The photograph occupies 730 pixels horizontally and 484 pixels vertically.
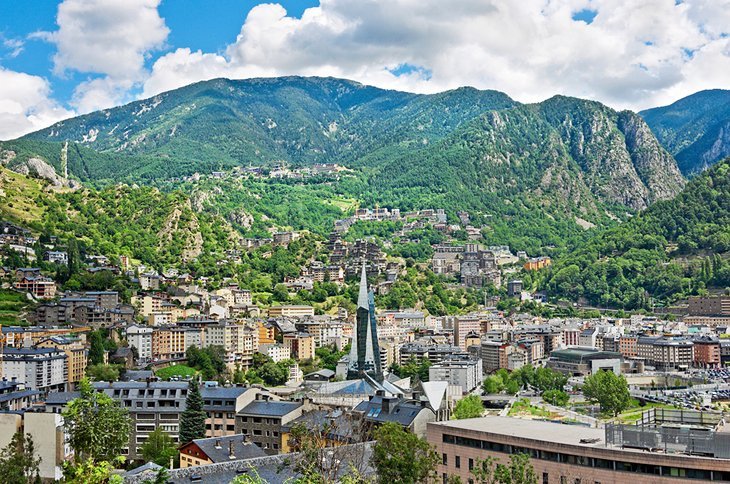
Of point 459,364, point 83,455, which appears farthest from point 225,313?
point 83,455

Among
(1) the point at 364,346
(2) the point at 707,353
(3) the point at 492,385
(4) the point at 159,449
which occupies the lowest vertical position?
(4) the point at 159,449

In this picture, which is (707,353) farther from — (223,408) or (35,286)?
(35,286)

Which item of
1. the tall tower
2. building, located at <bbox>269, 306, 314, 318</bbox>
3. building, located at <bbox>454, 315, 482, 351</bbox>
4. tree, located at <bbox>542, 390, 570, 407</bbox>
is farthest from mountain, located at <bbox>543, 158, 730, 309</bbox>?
the tall tower

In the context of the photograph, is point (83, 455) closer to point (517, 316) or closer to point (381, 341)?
point (381, 341)

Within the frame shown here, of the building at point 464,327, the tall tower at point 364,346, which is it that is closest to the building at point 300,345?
the tall tower at point 364,346

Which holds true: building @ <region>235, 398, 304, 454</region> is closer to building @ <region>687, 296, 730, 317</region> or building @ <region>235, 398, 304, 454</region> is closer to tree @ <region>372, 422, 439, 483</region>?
tree @ <region>372, 422, 439, 483</region>

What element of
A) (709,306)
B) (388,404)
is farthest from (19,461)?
(709,306)
